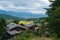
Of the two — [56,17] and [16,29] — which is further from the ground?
[56,17]

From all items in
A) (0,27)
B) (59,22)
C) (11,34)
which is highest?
(59,22)

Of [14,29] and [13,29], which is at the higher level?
[13,29]

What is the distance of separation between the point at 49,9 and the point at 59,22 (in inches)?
335

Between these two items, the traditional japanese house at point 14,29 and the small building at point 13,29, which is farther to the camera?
the traditional japanese house at point 14,29

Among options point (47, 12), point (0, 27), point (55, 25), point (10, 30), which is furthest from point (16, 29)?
point (55, 25)

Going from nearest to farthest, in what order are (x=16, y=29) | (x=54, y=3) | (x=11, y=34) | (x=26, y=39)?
(x=26, y=39) → (x=54, y=3) → (x=11, y=34) → (x=16, y=29)

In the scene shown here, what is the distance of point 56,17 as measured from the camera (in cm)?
2280

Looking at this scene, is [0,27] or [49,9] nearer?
[49,9]

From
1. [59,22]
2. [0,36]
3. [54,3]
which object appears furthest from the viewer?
[0,36]

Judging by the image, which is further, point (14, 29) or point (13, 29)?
point (14, 29)

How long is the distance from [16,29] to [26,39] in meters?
33.6

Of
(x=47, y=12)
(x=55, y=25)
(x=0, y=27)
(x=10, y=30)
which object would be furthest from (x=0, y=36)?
(x=10, y=30)

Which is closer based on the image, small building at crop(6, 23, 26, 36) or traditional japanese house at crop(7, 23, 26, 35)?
small building at crop(6, 23, 26, 36)

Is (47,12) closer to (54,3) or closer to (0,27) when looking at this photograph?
(54,3)
